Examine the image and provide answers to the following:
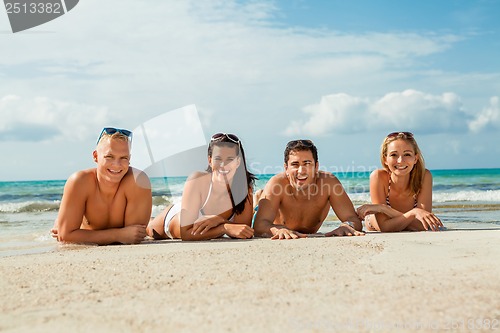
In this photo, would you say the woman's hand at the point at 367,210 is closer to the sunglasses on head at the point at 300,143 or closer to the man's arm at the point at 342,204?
the man's arm at the point at 342,204

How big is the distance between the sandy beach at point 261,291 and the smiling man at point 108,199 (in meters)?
1.02

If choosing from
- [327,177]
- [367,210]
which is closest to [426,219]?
[367,210]

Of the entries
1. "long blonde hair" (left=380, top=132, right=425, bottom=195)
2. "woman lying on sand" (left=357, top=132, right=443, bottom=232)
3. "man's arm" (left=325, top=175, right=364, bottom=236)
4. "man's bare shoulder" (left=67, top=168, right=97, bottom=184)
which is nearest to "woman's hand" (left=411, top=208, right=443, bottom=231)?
"woman lying on sand" (left=357, top=132, right=443, bottom=232)

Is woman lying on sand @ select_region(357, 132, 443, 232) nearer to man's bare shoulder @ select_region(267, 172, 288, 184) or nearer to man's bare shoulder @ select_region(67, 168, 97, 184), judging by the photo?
man's bare shoulder @ select_region(267, 172, 288, 184)

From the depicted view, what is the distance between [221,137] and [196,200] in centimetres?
77

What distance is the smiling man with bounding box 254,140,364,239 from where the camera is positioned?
6379 millimetres

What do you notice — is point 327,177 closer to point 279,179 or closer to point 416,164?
point 279,179

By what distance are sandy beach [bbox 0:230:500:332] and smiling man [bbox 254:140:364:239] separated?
5.29ft

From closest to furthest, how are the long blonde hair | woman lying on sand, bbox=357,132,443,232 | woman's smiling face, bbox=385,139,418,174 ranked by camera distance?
1. woman lying on sand, bbox=357,132,443,232
2. woman's smiling face, bbox=385,139,418,174
3. the long blonde hair

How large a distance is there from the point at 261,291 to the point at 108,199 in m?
3.33

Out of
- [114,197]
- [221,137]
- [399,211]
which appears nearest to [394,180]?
[399,211]

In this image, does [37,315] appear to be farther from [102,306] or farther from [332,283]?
[332,283]

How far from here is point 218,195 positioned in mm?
6281

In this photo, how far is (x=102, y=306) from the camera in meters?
2.82
